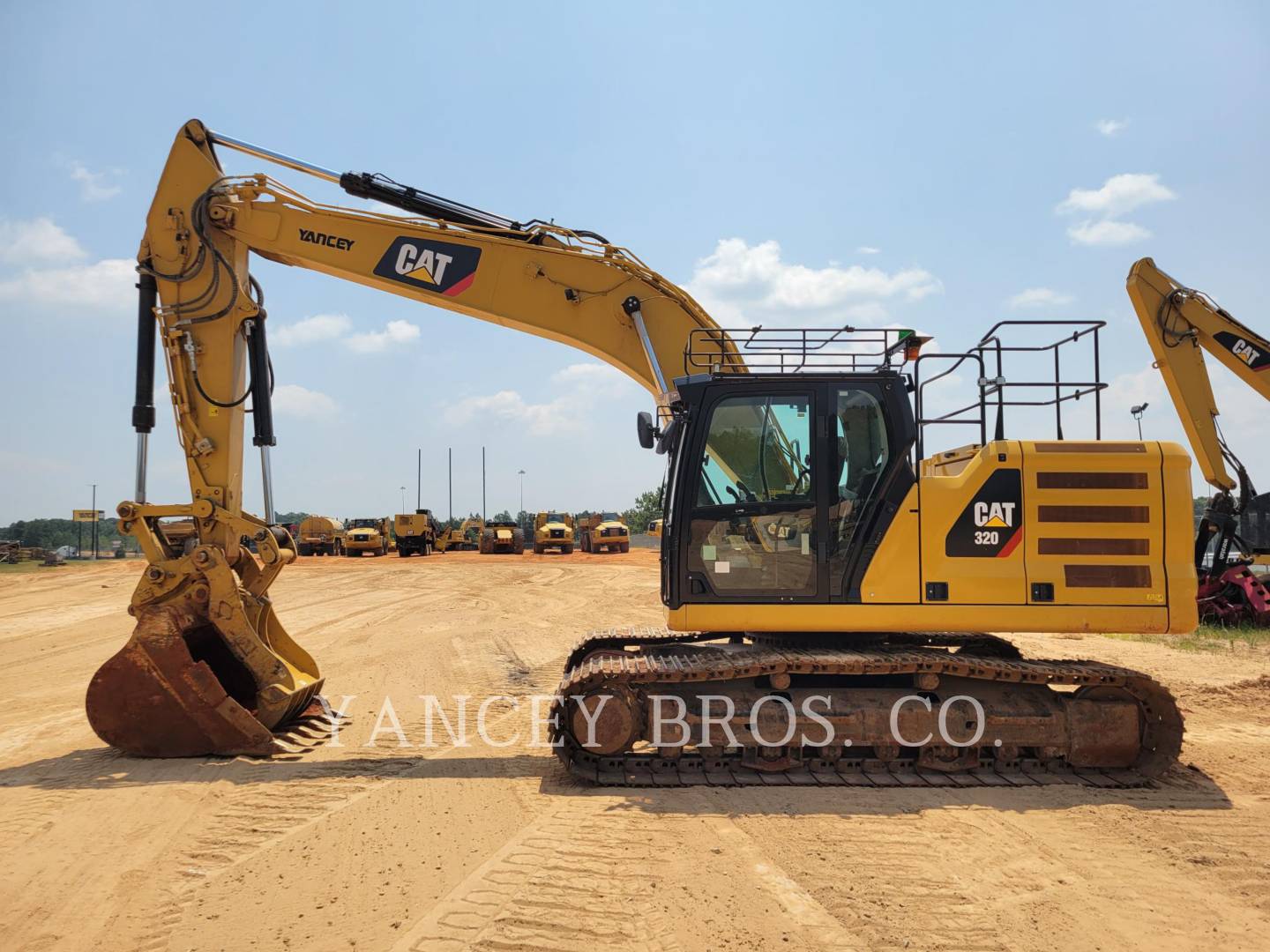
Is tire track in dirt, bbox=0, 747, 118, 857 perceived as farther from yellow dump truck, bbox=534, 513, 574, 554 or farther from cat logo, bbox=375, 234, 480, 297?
yellow dump truck, bbox=534, 513, 574, 554

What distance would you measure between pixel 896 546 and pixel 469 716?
4.50 metres

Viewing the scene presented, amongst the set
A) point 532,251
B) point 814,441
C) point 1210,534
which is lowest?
point 1210,534

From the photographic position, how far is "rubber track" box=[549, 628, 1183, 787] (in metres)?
6.12

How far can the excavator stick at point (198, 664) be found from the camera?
6676mm

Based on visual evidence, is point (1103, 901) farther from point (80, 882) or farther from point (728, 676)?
point (80, 882)

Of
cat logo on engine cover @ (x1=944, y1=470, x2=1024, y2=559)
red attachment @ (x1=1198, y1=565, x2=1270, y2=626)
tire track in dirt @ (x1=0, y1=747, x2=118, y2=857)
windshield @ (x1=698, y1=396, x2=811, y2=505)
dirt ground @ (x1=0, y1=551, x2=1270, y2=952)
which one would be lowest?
dirt ground @ (x1=0, y1=551, x2=1270, y2=952)

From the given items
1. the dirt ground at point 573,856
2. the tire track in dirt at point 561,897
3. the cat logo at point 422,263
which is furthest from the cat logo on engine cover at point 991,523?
the cat logo at point 422,263

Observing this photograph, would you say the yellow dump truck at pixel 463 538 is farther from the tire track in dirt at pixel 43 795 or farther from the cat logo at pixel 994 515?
the cat logo at pixel 994 515

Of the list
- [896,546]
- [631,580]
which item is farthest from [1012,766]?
[631,580]

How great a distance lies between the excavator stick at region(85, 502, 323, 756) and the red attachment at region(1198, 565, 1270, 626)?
14.4 metres

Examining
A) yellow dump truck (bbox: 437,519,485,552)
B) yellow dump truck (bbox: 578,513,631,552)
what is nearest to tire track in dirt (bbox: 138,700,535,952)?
yellow dump truck (bbox: 578,513,631,552)

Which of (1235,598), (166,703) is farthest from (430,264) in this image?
(1235,598)

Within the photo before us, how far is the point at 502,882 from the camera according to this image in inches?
174

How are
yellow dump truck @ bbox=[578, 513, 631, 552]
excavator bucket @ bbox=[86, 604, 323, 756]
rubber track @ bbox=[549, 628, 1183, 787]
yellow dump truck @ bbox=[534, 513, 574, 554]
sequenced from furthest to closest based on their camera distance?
yellow dump truck @ bbox=[534, 513, 574, 554]
yellow dump truck @ bbox=[578, 513, 631, 552]
excavator bucket @ bbox=[86, 604, 323, 756]
rubber track @ bbox=[549, 628, 1183, 787]
